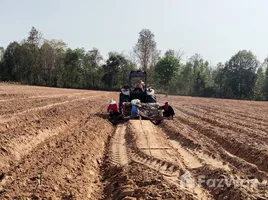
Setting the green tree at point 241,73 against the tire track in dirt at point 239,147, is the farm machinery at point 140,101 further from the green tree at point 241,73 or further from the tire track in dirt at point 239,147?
the green tree at point 241,73

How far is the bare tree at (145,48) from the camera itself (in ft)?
185

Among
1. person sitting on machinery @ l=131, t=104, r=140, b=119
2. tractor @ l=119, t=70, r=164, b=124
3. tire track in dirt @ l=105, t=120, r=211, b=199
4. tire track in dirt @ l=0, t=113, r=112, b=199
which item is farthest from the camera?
tractor @ l=119, t=70, r=164, b=124

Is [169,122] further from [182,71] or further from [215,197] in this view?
[182,71]

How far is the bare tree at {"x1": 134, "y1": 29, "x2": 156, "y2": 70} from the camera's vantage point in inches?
2223

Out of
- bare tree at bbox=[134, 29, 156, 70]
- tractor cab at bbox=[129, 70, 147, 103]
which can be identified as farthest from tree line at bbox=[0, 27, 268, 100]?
tractor cab at bbox=[129, 70, 147, 103]

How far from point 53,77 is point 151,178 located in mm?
54020

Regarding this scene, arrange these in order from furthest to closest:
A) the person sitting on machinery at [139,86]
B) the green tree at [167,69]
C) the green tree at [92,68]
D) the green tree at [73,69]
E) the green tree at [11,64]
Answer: the green tree at [92,68] < the green tree at [73,69] < the green tree at [11,64] < the green tree at [167,69] < the person sitting on machinery at [139,86]

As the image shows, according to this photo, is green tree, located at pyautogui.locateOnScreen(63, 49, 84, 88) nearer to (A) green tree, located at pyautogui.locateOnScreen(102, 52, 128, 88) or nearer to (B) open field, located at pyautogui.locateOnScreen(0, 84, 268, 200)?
(A) green tree, located at pyautogui.locateOnScreen(102, 52, 128, 88)

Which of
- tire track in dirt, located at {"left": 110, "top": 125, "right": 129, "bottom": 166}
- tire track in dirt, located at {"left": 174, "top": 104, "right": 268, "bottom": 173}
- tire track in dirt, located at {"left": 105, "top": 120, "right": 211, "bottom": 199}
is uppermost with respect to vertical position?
tire track in dirt, located at {"left": 174, "top": 104, "right": 268, "bottom": 173}

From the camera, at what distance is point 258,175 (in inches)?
230

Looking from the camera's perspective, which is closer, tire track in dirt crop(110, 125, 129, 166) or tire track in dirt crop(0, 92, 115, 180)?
tire track in dirt crop(0, 92, 115, 180)

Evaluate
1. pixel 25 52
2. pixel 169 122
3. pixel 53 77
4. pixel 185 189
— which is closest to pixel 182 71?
pixel 53 77

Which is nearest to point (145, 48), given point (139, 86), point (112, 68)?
point (112, 68)

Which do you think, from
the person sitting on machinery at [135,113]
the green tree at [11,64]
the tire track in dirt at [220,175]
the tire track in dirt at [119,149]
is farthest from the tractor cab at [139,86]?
the green tree at [11,64]
